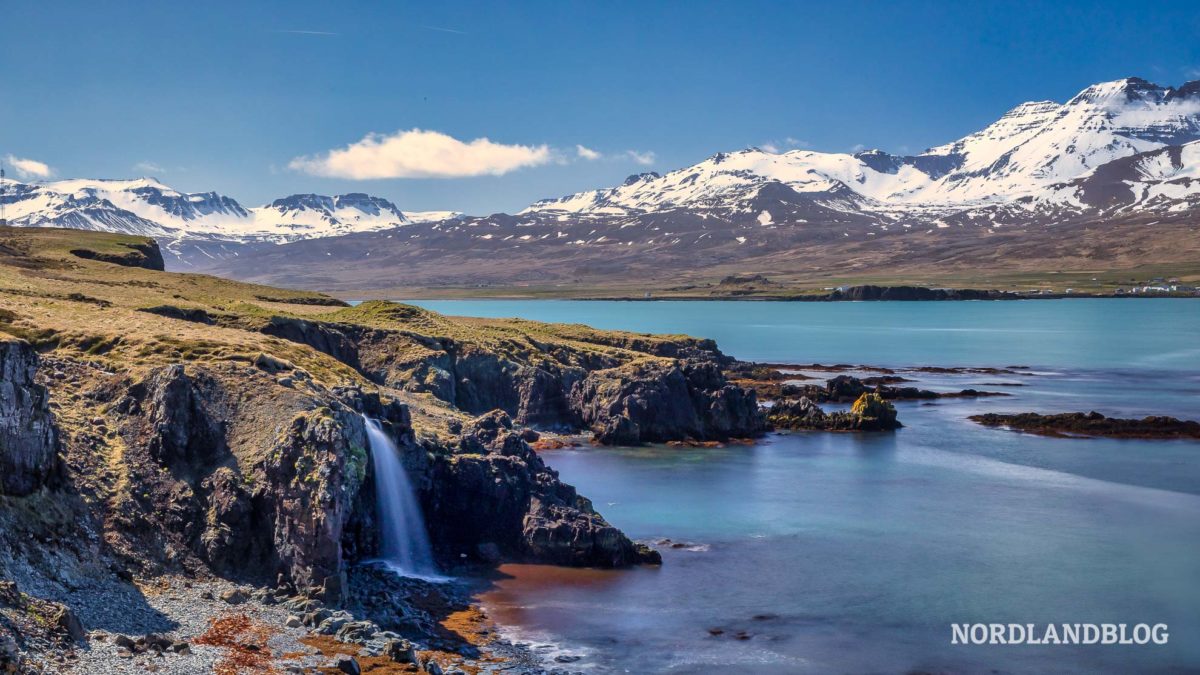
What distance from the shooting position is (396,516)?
116 ft

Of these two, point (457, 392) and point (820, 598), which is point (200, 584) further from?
point (457, 392)

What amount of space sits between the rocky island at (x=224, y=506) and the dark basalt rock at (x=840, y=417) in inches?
1050

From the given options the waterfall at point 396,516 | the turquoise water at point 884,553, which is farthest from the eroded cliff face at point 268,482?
the turquoise water at point 884,553

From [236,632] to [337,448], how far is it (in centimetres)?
651

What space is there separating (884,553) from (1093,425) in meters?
34.4

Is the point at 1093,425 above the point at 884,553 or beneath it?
above

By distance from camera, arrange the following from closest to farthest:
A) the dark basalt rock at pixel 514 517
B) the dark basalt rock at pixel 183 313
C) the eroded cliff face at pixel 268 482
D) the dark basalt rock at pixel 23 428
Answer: the dark basalt rock at pixel 23 428
the eroded cliff face at pixel 268 482
the dark basalt rock at pixel 514 517
the dark basalt rock at pixel 183 313

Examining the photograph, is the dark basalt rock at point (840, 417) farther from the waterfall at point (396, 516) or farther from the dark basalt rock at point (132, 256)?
the dark basalt rock at point (132, 256)

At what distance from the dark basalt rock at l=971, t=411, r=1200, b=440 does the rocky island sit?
120 ft

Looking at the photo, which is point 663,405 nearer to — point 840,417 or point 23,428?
point 840,417

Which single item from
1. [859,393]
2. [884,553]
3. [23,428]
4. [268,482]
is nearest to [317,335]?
[268,482]

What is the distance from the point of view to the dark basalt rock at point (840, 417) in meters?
66.2

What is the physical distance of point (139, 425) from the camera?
3281 centimetres

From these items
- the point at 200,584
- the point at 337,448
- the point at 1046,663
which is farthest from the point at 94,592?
the point at 1046,663
